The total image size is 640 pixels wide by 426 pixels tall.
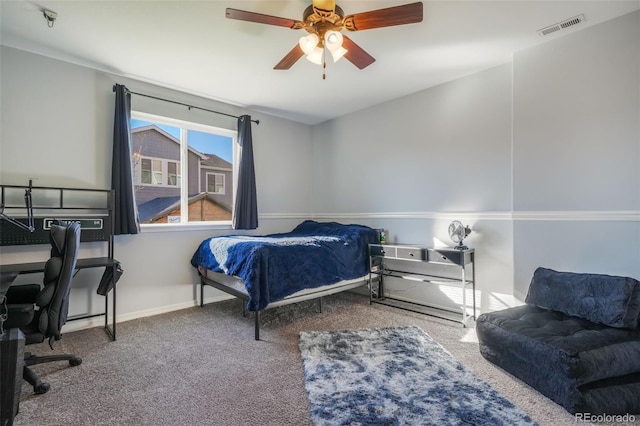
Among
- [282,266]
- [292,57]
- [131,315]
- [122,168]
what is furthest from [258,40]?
[131,315]

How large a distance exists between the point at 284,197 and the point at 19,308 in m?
3.20

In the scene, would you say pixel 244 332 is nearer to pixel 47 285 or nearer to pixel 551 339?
pixel 47 285

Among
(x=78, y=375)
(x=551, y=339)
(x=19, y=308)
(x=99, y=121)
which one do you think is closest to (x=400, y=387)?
(x=551, y=339)

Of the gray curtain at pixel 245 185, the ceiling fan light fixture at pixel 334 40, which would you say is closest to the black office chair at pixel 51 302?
the ceiling fan light fixture at pixel 334 40

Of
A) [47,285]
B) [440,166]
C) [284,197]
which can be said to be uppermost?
[440,166]

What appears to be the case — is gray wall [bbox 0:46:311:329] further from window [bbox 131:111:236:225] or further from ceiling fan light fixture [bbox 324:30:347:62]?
ceiling fan light fixture [bbox 324:30:347:62]

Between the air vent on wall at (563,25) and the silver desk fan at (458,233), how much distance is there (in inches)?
69.1

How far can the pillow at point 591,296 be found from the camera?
1935 millimetres

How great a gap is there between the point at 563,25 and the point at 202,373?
12.4 ft

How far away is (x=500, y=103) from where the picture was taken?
301cm

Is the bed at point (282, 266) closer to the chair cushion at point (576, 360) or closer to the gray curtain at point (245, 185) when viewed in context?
the gray curtain at point (245, 185)

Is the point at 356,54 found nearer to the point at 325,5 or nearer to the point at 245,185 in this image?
the point at 325,5

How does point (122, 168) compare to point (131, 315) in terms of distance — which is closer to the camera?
point (122, 168)

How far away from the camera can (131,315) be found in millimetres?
3174
